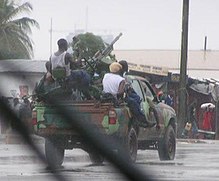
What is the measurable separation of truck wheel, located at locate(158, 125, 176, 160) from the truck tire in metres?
1.61

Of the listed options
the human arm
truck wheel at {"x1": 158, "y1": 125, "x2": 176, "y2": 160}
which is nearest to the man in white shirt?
the human arm

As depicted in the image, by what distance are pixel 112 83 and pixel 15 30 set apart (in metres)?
31.5

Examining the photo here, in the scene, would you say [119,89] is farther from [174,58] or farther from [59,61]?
[174,58]

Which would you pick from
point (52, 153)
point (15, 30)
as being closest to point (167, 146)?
point (52, 153)

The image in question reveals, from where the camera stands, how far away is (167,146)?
16.3 meters

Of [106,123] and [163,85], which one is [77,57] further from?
[163,85]

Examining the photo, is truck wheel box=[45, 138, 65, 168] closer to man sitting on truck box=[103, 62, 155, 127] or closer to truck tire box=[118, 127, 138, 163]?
truck tire box=[118, 127, 138, 163]

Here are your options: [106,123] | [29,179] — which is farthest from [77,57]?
[29,179]

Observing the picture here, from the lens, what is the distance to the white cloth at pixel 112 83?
14281 mm

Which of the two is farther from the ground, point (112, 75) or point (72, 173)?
point (112, 75)

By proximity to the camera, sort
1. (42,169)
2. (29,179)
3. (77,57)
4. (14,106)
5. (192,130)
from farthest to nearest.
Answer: (192,130) < (14,106) < (77,57) < (42,169) < (29,179)

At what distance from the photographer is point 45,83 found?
14711mm

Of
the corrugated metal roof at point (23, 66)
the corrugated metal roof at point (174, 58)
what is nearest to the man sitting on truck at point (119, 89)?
the corrugated metal roof at point (23, 66)

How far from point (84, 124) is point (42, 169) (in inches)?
43.5
